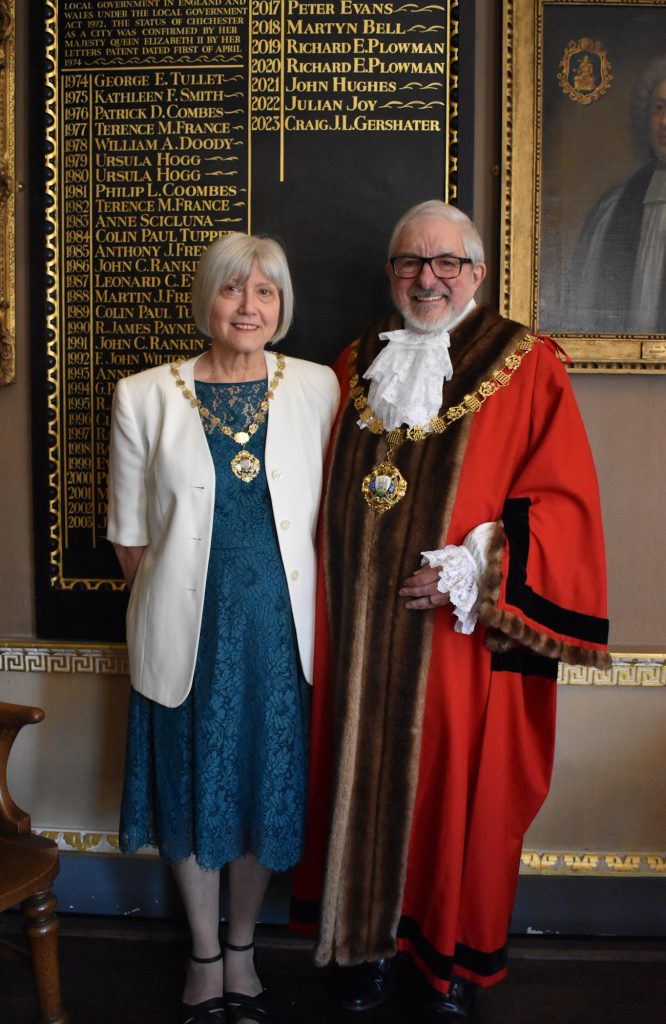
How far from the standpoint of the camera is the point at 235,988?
203 cm

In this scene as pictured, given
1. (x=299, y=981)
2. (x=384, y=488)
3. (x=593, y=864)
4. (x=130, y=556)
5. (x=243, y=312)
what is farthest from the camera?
(x=593, y=864)

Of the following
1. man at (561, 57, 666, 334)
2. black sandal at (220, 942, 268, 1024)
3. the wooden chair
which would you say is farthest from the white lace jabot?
black sandal at (220, 942, 268, 1024)

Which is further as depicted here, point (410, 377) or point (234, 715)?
point (410, 377)

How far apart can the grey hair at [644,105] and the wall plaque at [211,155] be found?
1.46 ft

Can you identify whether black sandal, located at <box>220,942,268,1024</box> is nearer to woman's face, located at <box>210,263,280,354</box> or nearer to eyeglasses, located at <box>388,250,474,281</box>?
woman's face, located at <box>210,263,280,354</box>

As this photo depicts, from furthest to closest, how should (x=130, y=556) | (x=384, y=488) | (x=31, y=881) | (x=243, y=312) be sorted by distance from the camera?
1. (x=130, y=556)
2. (x=384, y=488)
3. (x=243, y=312)
4. (x=31, y=881)

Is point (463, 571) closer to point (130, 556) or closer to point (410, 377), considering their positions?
point (410, 377)

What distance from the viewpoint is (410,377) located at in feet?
6.48

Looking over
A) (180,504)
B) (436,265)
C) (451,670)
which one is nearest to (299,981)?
(451,670)

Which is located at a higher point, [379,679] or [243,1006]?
[379,679]

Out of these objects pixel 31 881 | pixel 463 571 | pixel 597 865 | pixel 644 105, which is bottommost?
pixel 597 865

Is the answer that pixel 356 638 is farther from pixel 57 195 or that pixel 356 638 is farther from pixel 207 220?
pixel 57 195

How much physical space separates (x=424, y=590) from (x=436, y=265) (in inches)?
29.4

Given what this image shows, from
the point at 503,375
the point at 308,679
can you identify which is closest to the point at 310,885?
the point at 308,679
